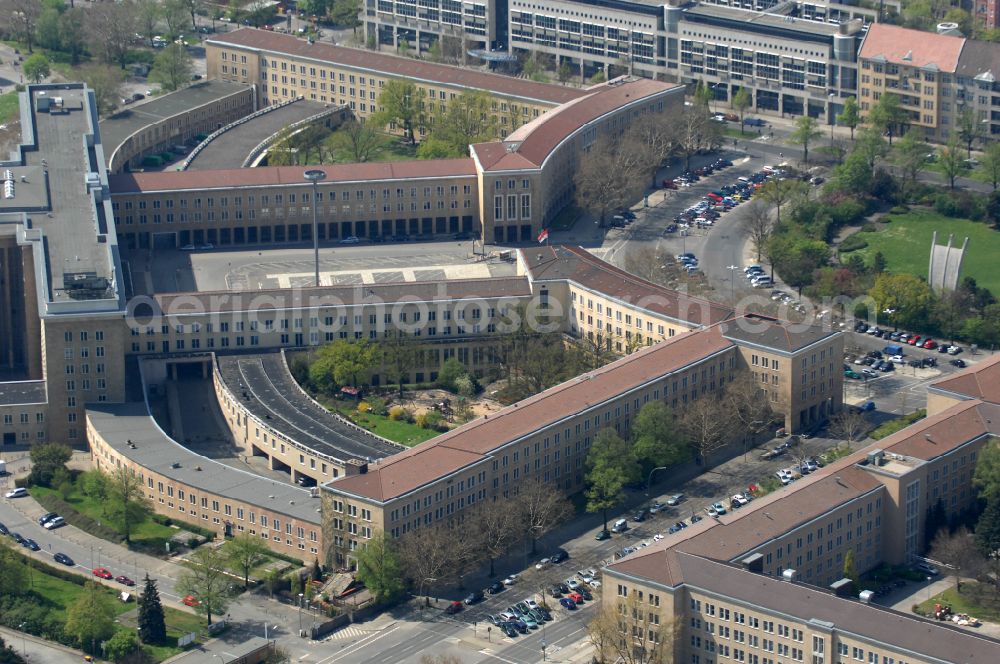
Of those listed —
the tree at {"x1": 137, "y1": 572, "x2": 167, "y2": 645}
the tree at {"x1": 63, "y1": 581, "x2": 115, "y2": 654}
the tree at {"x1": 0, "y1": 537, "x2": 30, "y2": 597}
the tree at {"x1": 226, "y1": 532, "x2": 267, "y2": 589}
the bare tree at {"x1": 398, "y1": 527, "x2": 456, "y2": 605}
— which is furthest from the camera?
the tree at {"x1": 226, "y1": 532, "x2": 267, "y2": 589}

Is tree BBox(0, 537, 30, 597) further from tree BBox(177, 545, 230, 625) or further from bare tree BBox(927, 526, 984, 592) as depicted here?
bare tree BBox(927, 526, 984, 592)

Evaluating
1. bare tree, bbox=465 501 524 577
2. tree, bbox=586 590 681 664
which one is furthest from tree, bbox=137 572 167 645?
tree, bbox=586 590 681 664

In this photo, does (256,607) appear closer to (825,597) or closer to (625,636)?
(625,636)

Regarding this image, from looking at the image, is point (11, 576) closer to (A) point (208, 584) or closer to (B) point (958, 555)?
(A) point (208, 584)

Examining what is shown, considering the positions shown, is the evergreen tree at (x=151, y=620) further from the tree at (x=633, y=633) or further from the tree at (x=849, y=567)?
the tree at (x=849, y=567)

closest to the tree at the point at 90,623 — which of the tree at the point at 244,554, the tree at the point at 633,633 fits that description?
the tree at the point at 244,554
